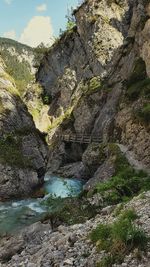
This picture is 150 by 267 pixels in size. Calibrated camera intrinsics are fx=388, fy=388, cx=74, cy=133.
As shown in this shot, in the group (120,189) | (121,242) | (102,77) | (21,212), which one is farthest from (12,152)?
(102,77)

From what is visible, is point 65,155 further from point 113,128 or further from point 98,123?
point 113,128

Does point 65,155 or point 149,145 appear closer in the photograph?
point 149,145

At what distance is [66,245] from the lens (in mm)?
17797

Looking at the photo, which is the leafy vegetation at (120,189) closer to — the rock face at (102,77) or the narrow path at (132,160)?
the narrow path at (132,160)

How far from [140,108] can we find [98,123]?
79.4ft

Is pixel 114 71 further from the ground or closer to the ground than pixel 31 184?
further from the ground

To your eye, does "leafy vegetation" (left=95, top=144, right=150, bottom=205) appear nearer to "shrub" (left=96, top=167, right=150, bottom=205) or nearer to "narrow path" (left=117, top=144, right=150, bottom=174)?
"shrub" (left=96, top=167, right=150, bottom=205)

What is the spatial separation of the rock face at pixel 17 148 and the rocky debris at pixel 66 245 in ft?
71.9

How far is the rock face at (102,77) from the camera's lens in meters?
47.3

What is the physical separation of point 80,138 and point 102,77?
58.0 feet

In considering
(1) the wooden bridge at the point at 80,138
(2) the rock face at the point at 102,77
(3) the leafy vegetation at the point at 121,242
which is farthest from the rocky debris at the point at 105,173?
(1) the wooden bridge at the point at 80,138

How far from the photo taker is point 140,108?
1747 inches

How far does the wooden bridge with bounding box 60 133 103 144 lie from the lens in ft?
220

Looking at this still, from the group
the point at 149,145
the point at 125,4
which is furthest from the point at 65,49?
the point at 149,145
